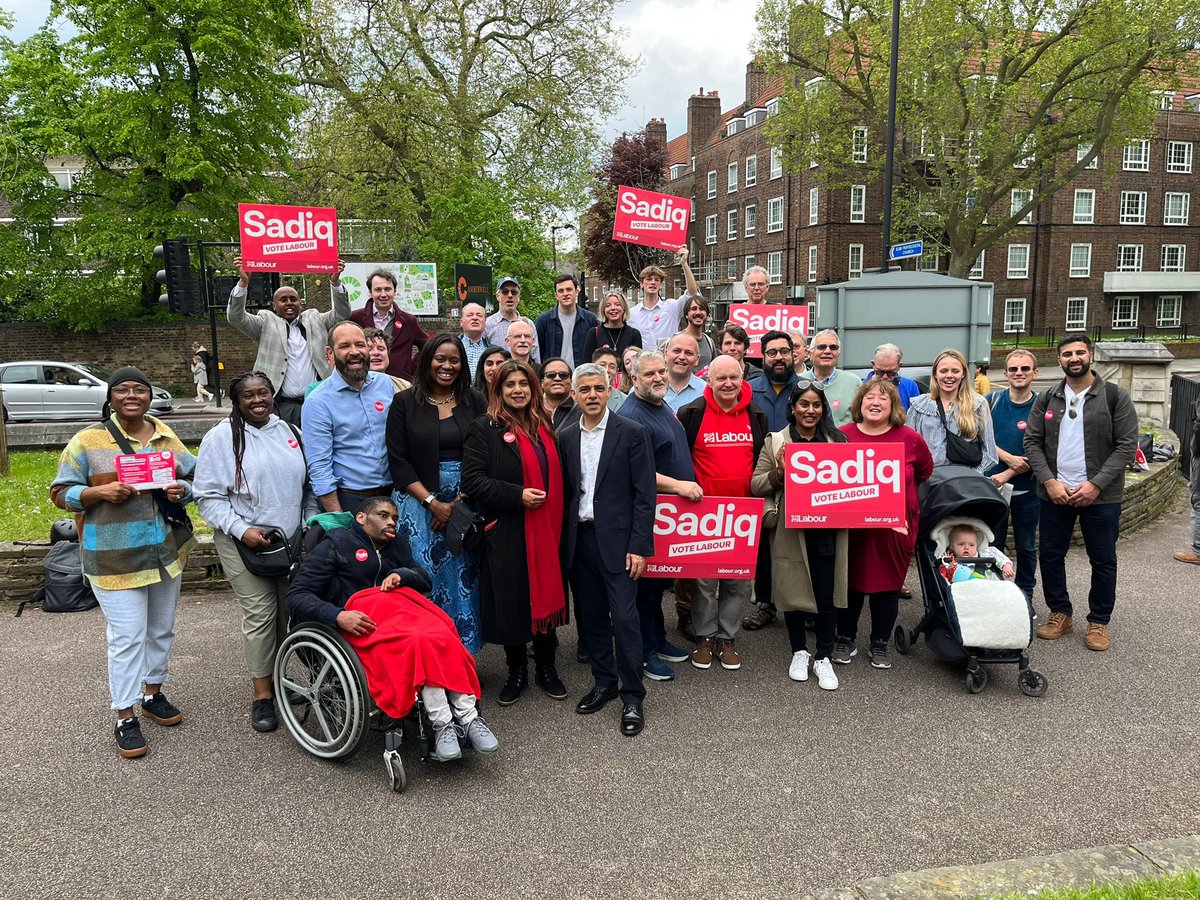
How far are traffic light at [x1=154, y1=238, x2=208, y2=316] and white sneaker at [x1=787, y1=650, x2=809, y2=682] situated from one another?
1191cm

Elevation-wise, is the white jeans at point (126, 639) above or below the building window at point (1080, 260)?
below

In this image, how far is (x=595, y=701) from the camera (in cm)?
513

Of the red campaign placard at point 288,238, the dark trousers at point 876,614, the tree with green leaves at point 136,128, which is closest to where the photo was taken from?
the dark trousers at point 876,614

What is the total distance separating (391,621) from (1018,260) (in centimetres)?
4977

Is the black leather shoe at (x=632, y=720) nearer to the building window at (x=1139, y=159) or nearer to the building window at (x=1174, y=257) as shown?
the building window at (x=1139, y=159)

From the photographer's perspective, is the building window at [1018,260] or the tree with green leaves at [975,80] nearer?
the tree with green leaves at [975,80]

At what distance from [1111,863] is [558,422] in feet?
12.6

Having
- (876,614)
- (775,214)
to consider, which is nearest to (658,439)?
(876,614)

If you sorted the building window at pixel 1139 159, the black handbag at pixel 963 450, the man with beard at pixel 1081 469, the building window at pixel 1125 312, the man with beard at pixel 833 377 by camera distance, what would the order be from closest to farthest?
the man with beard at pixel 1081 469 < the black handbag at pixel 963 450 < the man with beard at pixel 833 377 < the building window at pixel 1139 159 < the building window at pixel 1125 312

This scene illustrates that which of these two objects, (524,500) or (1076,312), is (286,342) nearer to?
(524,500)

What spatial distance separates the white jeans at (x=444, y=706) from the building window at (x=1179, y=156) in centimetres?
5771

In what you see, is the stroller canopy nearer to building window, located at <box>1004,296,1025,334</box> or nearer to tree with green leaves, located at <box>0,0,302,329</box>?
tree with green leaves, located at <box>0,0,302,329</box>

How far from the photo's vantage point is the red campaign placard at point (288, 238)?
9281mm

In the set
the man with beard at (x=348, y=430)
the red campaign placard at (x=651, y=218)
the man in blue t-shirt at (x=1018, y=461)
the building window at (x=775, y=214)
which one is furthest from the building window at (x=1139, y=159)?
the man with beard at (x=348, y=430)
